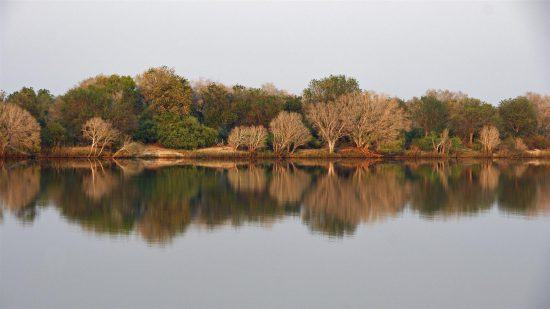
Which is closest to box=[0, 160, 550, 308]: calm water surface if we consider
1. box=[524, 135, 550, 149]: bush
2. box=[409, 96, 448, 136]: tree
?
box=[409, 96, 448, 136]: tree

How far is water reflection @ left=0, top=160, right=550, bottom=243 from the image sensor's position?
73.2 ft

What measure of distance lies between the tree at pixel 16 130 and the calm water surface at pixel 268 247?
82.3 feet

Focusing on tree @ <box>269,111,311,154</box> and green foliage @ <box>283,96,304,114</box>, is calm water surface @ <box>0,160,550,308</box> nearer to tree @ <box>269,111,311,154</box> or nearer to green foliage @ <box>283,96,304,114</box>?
tree @ <box>269,111,311,154</box>

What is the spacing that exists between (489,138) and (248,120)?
101 ft

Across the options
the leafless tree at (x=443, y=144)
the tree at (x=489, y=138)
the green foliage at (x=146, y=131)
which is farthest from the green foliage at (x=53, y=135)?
the tree at (x=489, y=138)

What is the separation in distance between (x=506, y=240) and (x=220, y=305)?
1133 cm

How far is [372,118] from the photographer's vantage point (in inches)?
2724

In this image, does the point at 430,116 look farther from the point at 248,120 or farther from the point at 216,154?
the point at 216,154

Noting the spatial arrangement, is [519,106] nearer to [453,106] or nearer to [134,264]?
[453,106]

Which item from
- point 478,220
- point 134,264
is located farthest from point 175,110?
point 134,264

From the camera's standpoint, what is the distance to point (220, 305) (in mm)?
12531

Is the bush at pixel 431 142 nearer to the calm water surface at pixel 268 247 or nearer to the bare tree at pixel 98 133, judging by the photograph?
the bare tree at pixel 98 133

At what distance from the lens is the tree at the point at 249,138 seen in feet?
216

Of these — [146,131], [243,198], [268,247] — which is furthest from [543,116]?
[268,247]
